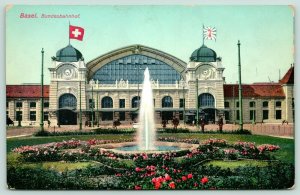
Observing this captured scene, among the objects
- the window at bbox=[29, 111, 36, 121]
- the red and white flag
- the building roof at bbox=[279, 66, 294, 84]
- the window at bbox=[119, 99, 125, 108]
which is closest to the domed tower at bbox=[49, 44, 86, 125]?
the window at bbox=[29, 111, 36, 121]

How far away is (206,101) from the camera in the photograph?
38.8 ft

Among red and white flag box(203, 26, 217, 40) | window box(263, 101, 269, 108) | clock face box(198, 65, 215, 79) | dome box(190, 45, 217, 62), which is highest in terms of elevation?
red and white flag box(203, 26, 217, 40)

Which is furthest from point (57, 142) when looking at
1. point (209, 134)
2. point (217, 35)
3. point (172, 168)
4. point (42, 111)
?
point (217, 35)

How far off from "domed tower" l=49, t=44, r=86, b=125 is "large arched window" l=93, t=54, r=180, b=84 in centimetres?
43

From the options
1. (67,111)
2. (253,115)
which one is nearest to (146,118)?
(67,111)

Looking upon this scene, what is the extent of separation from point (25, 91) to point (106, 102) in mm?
1813

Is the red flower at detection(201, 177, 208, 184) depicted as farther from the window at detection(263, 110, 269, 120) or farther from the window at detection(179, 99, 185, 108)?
Result: the window at detection(263, 110, 269, 120)

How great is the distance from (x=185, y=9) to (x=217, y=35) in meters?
0.92

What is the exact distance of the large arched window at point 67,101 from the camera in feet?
38.1

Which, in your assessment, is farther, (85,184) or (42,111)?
(42,111)

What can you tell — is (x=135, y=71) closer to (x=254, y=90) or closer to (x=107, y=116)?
(x=107, y=116)

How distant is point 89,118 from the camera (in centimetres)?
1171

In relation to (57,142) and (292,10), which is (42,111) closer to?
(57,142)

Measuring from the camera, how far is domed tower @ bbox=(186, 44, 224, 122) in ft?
38.5
